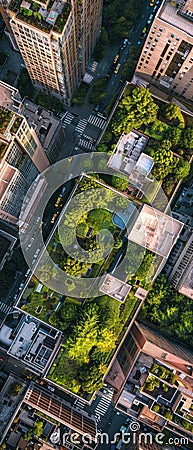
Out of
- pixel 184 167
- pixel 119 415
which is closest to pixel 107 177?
pixel 184 167

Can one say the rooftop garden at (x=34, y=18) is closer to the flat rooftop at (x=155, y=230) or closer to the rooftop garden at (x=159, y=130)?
the rooftop garden at (x=159, y=130)

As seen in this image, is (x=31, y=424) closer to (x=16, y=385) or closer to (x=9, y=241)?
(x=16, y=385)

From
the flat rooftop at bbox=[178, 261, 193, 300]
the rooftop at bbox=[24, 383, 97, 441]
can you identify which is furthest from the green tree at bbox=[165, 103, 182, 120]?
the rooftop at bbox=[24, 383, 97, 441]

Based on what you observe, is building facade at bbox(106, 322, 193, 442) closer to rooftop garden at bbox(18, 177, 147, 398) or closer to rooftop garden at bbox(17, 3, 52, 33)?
rooftop garden at bbox(18, 177, 147, 398)

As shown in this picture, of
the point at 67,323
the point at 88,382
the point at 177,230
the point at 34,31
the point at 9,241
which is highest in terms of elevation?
the point at 34,31

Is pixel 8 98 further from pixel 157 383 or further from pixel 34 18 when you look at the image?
pixel 157 383

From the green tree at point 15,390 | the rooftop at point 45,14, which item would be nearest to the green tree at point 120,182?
the rooftop at point 45,14

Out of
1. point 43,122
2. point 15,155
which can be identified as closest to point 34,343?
point 15,155
